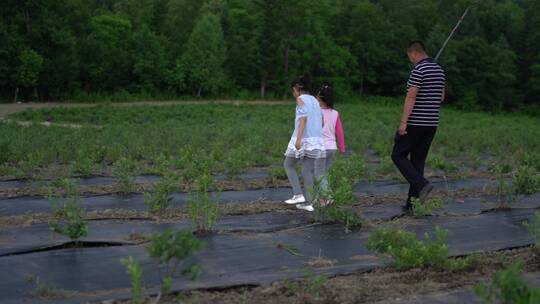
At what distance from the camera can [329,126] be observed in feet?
24.0

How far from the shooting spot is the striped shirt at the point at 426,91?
6.85 metres

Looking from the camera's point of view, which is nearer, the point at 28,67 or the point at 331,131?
the point at 331,131

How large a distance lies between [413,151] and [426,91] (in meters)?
0.67

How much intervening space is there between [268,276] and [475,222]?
8.96 ft

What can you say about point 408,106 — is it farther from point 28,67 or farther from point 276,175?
point 28,67

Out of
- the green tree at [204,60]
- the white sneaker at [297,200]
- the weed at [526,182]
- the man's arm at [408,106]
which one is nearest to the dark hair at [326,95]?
the man's arm at [408,106]

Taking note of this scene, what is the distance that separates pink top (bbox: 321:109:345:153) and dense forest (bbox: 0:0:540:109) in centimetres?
3439

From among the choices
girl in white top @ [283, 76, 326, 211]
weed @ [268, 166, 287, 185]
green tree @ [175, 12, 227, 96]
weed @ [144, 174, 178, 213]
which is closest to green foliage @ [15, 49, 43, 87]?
green tree @ [175, 12, 227, 96]

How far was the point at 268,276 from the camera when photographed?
4598 millimetres

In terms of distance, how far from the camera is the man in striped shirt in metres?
6.83

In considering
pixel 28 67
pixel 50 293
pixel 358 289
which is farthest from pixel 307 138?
pixel 28 67

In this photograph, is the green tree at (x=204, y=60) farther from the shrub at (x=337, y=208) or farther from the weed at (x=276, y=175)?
the shrub at (x=337, y=208)

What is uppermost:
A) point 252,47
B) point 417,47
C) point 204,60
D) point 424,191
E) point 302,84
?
point 252,47

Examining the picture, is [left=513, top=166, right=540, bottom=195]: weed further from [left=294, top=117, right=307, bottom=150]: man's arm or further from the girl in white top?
[left=294, top=117, right=307, bottom=150]: man's arm
